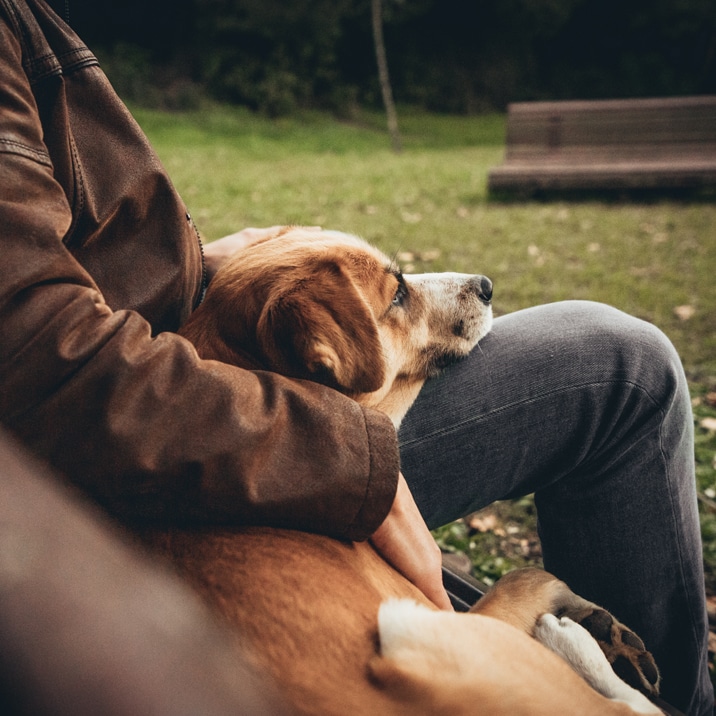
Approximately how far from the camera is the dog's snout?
2.42m

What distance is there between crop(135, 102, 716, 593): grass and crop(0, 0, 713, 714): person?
46.3 inches

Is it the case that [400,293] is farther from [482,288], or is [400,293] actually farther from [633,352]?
[633,352]

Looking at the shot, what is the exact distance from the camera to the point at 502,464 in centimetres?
188

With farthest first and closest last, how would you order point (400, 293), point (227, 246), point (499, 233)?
point (499, 233), point (227, 246), point (400, 293)

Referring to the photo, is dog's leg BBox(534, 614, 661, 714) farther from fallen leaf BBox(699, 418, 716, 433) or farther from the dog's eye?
fallen leaf BBox(699, 418, 716, 433)

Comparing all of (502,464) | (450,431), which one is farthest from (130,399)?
(502,464)

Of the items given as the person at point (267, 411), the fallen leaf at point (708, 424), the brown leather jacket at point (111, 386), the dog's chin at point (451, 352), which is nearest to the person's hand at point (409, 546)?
the person at point (267, 411)

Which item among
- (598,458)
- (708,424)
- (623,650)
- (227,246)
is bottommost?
(708,424)

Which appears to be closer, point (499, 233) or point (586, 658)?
point (586, 658)

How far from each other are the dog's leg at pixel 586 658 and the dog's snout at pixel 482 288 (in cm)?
109

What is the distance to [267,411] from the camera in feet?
4.59

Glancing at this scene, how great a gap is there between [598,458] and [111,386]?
1.32m

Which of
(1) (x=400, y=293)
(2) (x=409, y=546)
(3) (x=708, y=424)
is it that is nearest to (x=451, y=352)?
(1) (x=400, y=293)

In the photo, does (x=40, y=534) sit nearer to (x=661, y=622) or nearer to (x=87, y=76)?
(x=87, y=76)
